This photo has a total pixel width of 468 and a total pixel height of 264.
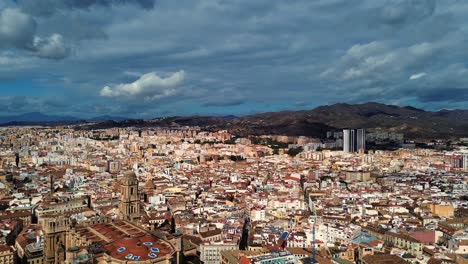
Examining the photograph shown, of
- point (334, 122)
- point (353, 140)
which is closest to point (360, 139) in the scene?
point (353, 140)

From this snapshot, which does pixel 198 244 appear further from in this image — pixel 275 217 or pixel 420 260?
pixel 420 260

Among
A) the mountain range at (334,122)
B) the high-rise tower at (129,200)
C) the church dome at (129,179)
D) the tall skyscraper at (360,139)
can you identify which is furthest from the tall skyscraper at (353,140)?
the church dome at (129,179)

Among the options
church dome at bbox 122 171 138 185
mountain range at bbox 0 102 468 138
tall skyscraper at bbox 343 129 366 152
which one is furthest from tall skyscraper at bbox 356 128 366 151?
church dome at bbox 122 171 138 185

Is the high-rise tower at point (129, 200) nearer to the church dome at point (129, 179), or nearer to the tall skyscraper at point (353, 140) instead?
the church dome at point (129, 179)

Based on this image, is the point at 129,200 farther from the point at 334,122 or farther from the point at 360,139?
the point at 334,122

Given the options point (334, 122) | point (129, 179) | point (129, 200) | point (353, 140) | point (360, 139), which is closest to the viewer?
point (129, 179)

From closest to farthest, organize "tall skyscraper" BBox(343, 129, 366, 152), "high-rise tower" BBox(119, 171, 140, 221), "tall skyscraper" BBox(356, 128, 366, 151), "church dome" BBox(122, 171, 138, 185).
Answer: "church dome" BBox(122, 171, 138, 185), "high-rise tower" BBox(119, 171, 140, 221), "tall skyscraper" BBox(343, 129, 366, 152), "tall skyscraper" BBox(356, 128, 366, 151)

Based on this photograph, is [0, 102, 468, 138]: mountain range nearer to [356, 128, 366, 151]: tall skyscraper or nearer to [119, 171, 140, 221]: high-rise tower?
[356, 128, 366, 151]: tall skyscraper
